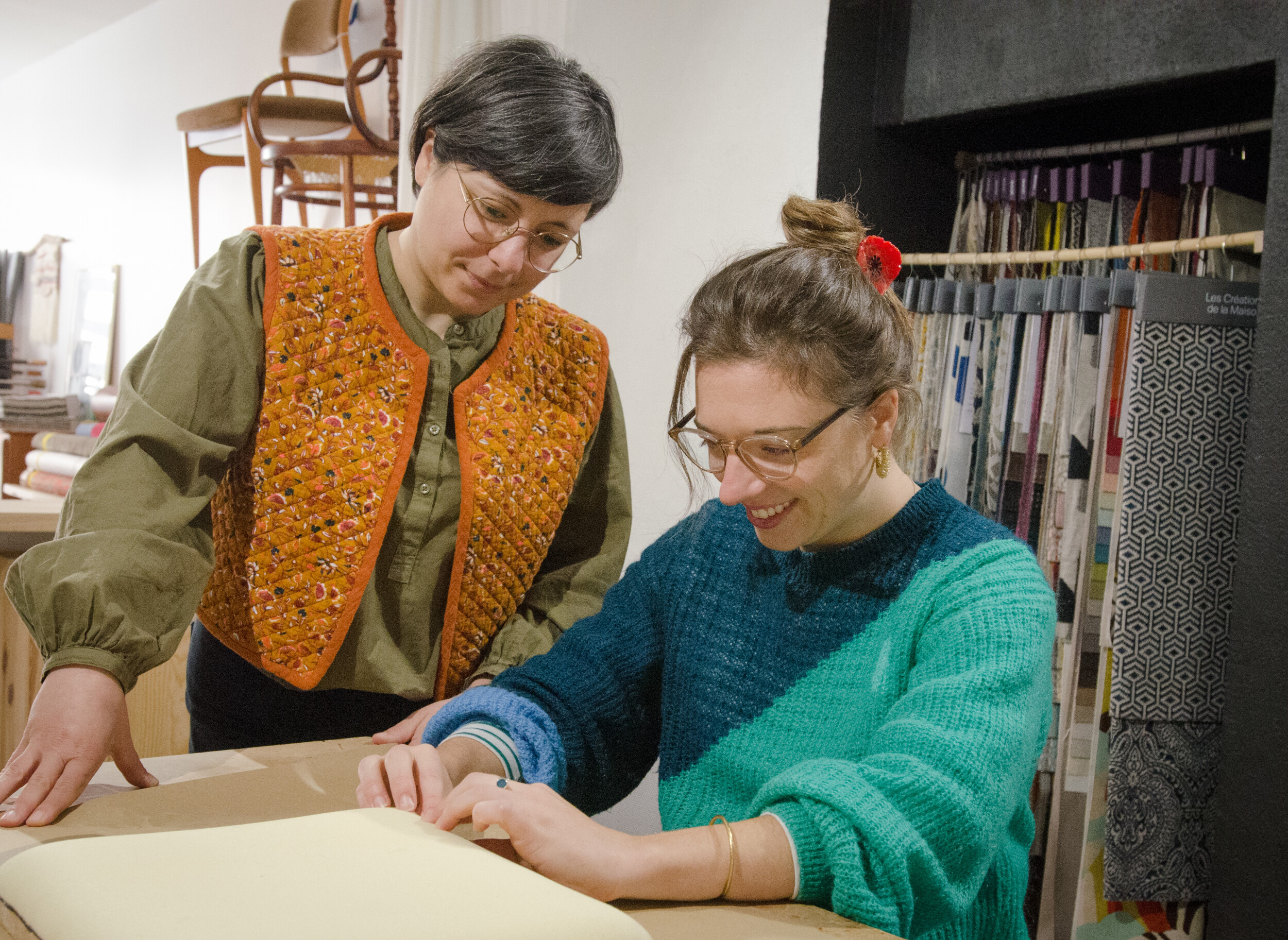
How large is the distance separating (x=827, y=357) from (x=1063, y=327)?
1009mm

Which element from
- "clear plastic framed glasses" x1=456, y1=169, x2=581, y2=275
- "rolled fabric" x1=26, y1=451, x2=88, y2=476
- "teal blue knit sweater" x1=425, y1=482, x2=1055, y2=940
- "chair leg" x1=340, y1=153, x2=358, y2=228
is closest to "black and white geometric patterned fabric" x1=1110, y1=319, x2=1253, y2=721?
"teal blue knit sweater" x1=425, y1=482, x2=1055, y2=940

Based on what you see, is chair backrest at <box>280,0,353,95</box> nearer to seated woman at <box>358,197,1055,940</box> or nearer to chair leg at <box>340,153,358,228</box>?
chair leg at <box>340,153,358,228</box>

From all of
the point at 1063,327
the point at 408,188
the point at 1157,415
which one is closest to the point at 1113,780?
the point at 1157,415

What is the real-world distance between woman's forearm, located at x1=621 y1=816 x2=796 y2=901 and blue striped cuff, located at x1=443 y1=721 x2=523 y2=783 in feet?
0.91

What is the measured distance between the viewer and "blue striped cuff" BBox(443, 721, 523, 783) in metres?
1.09

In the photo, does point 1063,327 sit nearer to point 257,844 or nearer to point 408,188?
point 408,188

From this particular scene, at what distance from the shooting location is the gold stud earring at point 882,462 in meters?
1.13

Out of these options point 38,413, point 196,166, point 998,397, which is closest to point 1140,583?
point 998,397

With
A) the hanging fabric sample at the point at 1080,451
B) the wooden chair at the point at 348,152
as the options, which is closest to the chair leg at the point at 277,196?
the wooden chair at the point at 348,152

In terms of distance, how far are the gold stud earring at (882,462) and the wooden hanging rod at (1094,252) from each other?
0.86 m

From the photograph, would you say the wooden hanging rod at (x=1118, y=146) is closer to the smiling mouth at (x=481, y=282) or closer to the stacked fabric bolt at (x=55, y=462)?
the smiling mouth at (x=481, y=282)

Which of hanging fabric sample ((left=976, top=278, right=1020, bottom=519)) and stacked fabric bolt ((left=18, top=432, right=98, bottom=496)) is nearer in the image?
hanging fabric sample ((left=976, top=278, right=1020, bottom=519))

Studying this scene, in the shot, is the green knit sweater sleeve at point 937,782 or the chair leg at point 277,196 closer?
the green knit sweater sleeve at point 937,782

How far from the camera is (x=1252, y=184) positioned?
74.7 inches
